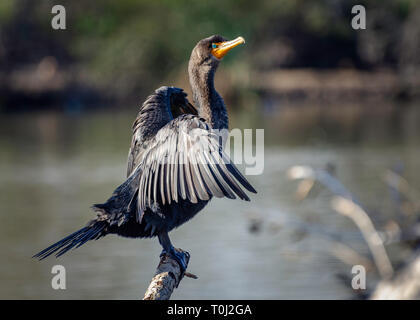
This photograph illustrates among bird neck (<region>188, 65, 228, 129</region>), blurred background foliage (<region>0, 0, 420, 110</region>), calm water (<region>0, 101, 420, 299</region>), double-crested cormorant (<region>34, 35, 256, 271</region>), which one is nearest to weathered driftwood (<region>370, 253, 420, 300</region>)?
calm water (<region>0, 101, 420, 299</region>)

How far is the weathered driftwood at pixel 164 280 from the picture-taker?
5824 millimetres

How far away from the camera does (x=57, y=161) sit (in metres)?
31.2

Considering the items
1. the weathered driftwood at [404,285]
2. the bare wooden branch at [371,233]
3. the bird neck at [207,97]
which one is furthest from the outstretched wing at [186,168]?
the bare wooden branch at [371,233]

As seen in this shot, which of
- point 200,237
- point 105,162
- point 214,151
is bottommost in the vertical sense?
point 214,151

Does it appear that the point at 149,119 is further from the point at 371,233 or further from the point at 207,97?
the point at 371,233

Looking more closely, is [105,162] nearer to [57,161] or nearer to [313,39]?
[57,161]

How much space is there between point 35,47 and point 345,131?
2448 cm

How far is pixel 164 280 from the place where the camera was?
606cm

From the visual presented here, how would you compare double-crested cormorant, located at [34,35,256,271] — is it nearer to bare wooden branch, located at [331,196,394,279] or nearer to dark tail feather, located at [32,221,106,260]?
dark tail feather, located at [32,221,106,260]

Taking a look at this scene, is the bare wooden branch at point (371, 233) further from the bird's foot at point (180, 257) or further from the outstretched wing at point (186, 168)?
the outstretched wing at point (186, 168)

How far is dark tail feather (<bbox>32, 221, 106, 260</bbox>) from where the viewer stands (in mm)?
6332

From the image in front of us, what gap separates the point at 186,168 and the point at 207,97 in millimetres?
1148
